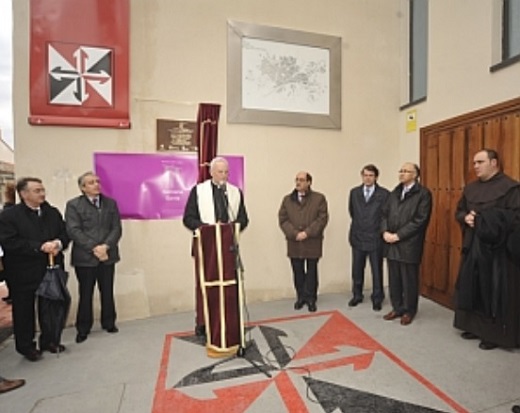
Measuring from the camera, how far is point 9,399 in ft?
6.63

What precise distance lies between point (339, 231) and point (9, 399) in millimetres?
3381

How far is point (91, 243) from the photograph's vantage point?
9.08ft

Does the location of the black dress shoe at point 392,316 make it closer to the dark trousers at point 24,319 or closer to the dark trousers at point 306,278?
the dark trousers at point 306,278

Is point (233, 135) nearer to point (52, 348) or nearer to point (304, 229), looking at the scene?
point (304, 229)

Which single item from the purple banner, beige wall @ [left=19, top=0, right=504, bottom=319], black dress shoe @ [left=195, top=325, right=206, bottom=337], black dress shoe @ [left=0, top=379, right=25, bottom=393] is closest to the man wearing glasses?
beige wall @ [left=19, top=0, right=504, bottom=319]

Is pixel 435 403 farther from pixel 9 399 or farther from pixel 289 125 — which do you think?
pixel 289 125

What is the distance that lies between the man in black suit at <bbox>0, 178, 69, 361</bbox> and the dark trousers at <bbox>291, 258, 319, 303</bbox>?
221 centimetres

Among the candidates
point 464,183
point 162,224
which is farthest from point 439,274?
point 162,224

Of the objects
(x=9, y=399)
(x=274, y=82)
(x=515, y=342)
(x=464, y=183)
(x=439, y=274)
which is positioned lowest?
(x=9, y=399)

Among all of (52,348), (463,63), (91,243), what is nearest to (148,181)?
(91,243)

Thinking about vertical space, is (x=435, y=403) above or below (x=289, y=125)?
below

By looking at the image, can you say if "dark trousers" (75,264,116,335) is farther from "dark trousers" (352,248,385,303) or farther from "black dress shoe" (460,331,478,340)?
"black dress shoe" (460,331,478,340)

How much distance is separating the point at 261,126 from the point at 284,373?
8.36 ft

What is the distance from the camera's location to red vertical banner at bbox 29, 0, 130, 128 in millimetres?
3025
